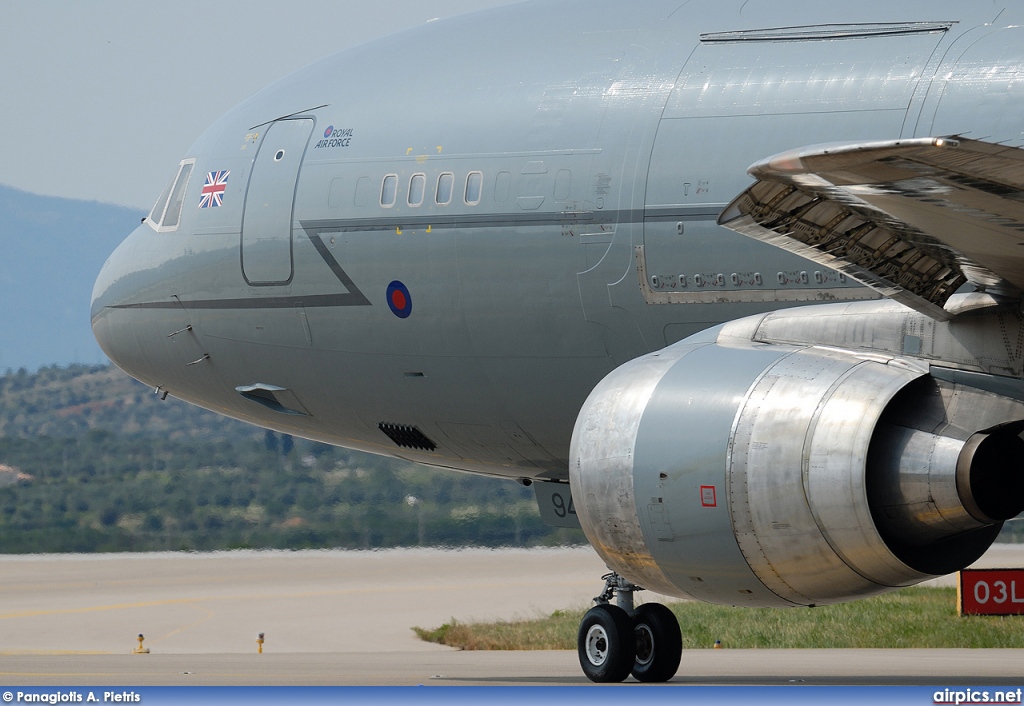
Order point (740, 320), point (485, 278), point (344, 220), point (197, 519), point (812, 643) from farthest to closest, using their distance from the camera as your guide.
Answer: point (197, 519), point (812, 643), point (344, 220), point (485, 278), point (740, 320)

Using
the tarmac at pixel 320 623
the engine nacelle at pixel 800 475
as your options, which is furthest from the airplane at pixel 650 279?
the tarmac at pixel 320 623

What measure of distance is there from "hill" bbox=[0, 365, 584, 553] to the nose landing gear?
21831 millimetres

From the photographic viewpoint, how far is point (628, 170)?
11.1 m

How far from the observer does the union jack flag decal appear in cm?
1388

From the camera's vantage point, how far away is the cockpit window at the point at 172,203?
14414mm

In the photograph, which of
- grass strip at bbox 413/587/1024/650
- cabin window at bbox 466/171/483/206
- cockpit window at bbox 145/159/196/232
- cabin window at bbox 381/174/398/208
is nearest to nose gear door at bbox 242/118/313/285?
cabin window at bbox 381/174/398/208

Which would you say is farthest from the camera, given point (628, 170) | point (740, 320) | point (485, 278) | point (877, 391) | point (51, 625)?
point (51, 625)

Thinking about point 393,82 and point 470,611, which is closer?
point 393,82

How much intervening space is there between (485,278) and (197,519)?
3942 centimetres

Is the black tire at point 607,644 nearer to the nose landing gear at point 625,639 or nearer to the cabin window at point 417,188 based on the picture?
the nose landing gear at point 625,639

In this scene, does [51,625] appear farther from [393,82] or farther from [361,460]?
[393,82]

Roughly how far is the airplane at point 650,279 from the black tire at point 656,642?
0.03 m

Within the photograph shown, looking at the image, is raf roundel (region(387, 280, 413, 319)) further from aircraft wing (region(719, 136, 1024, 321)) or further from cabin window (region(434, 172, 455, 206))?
aircraft wing (region(719, 136, 1024, 321))

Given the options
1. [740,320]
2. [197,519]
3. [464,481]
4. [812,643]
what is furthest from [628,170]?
[197,519]
